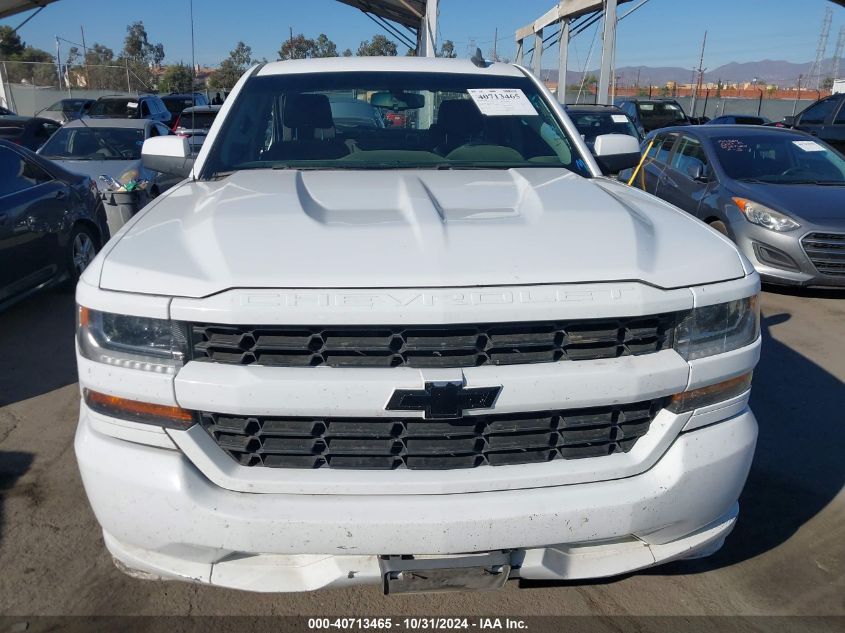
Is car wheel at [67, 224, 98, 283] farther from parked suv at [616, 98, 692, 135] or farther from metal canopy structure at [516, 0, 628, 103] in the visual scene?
parked suv at [616, 98, 692, 135]

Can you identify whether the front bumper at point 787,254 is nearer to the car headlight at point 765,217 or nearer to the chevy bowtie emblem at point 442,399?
the car headlight at point 765,217

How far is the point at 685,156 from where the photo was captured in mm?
8602

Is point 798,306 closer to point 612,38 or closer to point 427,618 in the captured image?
point 427,618

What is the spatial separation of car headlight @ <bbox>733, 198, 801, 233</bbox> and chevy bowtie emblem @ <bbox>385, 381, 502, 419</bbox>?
5913mm

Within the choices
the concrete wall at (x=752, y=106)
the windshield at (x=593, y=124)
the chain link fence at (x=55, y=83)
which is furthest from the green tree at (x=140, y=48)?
the concrete wall at (x=752, y=106)

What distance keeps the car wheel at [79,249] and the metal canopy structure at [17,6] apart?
56.2 ft

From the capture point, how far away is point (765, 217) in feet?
22.8

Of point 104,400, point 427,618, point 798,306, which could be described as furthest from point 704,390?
point 798,306

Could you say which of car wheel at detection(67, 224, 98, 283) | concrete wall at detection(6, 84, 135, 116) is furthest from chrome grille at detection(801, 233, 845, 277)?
→ concrete wall at detection(6, 84, 135, 116)

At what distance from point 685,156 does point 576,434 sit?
739 cm

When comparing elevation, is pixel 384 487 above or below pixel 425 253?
below

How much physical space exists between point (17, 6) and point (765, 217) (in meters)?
21.7

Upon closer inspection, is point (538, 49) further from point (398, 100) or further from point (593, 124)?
point (398, 100)

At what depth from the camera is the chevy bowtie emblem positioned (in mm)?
1972
